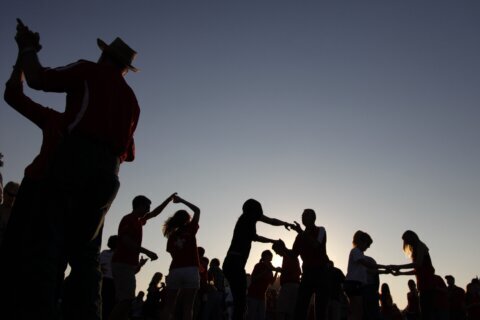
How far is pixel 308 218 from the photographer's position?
873cm

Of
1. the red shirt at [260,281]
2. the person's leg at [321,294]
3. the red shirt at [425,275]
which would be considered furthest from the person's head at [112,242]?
the red shirt at [425,275]

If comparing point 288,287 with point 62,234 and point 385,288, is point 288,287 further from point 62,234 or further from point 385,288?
point 62,234

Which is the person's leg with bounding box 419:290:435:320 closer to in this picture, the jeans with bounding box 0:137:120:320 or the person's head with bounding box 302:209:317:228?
the person's head with bounding box 302:209:317:228

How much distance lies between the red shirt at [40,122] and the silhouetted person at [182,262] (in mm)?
4464

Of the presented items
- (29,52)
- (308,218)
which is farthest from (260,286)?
(29,52)

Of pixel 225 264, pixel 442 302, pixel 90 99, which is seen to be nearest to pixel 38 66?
pixel 90 99

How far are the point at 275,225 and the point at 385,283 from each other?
8.80m

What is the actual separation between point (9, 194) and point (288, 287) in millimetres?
5854

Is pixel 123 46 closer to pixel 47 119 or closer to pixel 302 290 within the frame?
pixel 47 119

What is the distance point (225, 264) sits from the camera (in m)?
7.66

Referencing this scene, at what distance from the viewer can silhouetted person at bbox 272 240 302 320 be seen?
10273 millimetres

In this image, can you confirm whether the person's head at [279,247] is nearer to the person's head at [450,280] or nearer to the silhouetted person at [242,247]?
the silhouetted person at [242,247]

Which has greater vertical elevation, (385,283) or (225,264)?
(385,283)

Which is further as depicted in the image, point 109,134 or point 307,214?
point 307,214
